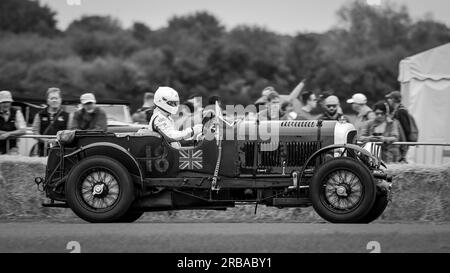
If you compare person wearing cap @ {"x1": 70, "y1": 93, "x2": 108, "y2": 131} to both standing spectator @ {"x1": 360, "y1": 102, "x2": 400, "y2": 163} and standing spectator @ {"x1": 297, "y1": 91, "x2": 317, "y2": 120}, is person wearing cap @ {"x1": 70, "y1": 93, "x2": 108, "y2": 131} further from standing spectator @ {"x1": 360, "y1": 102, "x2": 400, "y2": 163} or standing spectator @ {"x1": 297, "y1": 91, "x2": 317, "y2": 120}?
standing spectator @ {"x1": 360, "y1": 102, "x2": 400, "y2": 163}

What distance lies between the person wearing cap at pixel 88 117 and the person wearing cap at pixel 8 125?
0.98 meters

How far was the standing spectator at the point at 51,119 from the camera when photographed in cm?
1277

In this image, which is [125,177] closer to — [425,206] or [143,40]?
[425,206]

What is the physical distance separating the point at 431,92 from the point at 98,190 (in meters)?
9.11

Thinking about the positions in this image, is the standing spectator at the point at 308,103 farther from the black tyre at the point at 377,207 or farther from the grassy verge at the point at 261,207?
the black tyre at the point at 377,207

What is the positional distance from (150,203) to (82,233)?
1843mm

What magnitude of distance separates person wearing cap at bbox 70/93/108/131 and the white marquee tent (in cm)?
711

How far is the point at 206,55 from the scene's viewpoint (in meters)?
43.1

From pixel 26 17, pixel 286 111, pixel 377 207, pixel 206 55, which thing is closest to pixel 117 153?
pixel 377 207

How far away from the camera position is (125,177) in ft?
30.5

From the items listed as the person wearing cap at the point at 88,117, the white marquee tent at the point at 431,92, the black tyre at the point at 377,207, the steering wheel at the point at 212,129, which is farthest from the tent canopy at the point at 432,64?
the steering wheel at the point at 212,129

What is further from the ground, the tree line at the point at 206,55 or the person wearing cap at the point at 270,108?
the tree line at the point at 206,55
